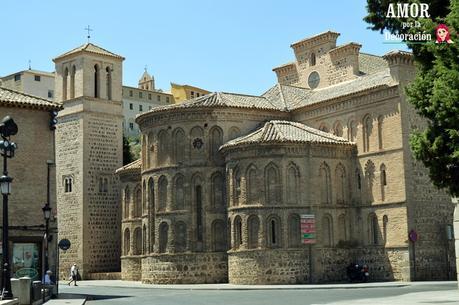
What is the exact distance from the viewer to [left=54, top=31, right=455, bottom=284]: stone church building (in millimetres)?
38719

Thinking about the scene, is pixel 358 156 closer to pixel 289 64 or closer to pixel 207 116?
pixel 207 116

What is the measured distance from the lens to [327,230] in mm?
40438

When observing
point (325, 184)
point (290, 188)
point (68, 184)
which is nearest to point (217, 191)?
point (290, 188)

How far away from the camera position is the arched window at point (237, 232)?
3971cm

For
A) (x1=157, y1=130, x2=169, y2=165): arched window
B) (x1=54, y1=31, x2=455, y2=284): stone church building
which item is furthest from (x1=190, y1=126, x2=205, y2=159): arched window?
(x1=157, y1=130, x2=169, y2=165): arched window

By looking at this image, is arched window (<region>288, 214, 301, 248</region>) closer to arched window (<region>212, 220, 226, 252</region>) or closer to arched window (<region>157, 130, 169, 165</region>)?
arched window (<region>212, 220, 226, 252</region>)

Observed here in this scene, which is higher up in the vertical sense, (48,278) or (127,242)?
(127,242)

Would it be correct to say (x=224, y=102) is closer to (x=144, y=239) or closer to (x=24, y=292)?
(x=144, y=239)

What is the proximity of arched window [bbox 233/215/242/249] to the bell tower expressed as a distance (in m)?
16.6

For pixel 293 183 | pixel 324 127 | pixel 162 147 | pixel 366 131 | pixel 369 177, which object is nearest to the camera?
pixel 293 183

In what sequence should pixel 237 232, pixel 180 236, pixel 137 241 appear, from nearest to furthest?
pixel 237 232, pixel 180 236, pixel 137 241

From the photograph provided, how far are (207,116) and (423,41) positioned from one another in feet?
85.7

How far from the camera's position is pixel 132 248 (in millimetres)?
47938

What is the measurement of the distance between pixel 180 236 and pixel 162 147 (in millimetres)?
5497
